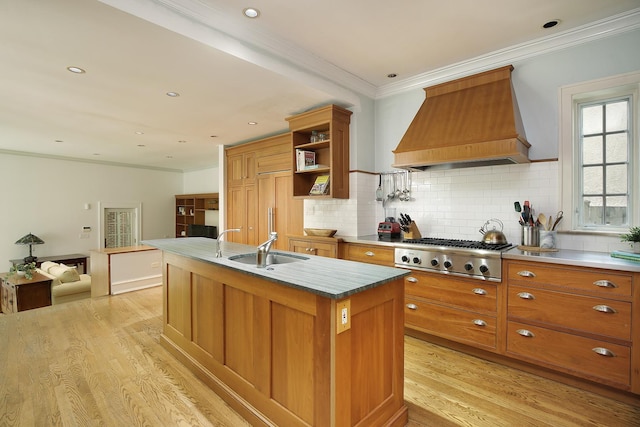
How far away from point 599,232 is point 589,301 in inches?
31.4

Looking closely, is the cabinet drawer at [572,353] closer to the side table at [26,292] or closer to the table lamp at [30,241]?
the side table at [26,292]

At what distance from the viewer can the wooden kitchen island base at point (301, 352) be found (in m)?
1.50

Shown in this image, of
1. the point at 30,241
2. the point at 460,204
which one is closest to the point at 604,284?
the point at 460,204

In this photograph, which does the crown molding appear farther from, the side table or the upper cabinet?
the side table

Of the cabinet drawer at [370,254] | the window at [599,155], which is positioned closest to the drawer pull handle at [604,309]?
the window at [599,155]

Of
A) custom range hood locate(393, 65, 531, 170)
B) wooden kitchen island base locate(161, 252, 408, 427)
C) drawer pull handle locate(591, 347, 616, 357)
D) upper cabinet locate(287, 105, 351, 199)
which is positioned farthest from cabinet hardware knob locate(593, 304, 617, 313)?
upper cabinet locate(287, 105, 351, 199)

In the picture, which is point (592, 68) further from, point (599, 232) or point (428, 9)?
point (428, 9)

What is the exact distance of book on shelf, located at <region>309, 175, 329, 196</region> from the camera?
12.2ft

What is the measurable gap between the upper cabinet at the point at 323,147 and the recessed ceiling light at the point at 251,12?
1314 mm

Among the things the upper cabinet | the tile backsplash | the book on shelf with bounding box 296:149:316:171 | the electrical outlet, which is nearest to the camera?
the electrical outlet

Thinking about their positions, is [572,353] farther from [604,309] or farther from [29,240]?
[29,240]

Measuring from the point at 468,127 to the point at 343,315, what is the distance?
2266mm

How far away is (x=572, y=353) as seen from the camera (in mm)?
2191

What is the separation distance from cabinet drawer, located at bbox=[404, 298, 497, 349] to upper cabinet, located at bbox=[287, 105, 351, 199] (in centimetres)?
152
